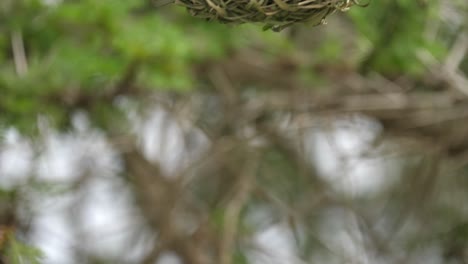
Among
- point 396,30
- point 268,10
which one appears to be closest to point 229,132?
point 396,30

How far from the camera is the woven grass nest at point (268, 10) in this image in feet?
3.98

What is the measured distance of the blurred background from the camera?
2223mm

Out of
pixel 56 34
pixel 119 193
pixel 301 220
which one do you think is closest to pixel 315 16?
pixel 56 34

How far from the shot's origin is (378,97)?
2.83 metres

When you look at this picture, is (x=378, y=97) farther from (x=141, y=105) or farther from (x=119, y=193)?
(x=119, y=193)

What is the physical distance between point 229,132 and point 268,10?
6.08 ft

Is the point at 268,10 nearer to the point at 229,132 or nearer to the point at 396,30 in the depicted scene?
the point at 396,30

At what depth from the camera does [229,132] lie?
10.1ft

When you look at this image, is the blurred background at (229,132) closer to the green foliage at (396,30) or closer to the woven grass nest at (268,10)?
the green foliage at (396,30)

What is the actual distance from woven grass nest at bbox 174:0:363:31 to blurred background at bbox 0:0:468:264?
2.11 ft

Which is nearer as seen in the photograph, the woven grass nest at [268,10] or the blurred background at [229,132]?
the woven grass nest at [268,10]

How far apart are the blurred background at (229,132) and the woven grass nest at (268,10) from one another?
2.11 feet

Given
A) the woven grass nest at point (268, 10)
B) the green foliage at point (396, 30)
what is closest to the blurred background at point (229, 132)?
the green foliage at point (396, 30)

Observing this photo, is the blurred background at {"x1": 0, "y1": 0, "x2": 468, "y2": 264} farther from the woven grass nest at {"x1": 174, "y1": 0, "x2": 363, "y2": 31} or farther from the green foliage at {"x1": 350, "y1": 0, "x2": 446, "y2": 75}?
the woven grass nest at {"x1": 174, "y1": 0, "x2": 363, "y2": 31}
